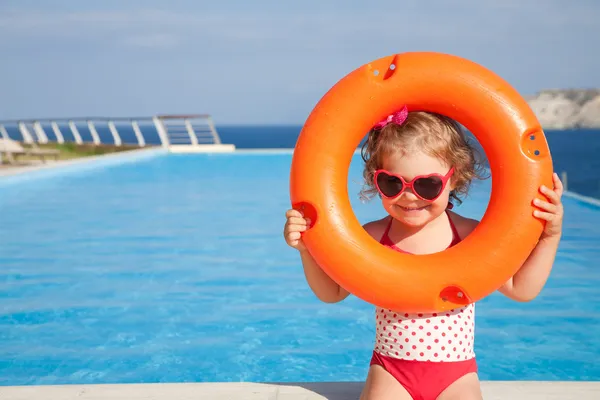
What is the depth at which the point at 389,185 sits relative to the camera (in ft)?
5.60

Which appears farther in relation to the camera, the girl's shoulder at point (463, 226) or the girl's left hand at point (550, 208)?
the girl's shoulder at point (463, 226)

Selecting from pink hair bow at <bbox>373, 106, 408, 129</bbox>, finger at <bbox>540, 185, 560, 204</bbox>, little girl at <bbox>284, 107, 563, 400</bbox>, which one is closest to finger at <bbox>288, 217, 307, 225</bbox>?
little girl at <bbox>284, 107, 563, 400</bbox>

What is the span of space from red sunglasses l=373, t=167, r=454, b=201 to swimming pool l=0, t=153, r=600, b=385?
1.61m

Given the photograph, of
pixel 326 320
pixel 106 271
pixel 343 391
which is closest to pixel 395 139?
pixel 343 391

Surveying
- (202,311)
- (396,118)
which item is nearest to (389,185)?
(396,118)

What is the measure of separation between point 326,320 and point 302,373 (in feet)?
2.38

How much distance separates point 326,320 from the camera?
3861 millimetres

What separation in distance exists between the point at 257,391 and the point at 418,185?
0.72m

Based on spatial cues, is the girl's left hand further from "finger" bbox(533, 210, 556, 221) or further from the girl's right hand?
the girl's right hand

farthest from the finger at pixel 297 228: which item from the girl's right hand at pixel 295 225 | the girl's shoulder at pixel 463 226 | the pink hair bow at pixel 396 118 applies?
the girl's shoulder at pixel 463 226

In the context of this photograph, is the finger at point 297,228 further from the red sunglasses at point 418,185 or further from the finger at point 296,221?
the red sunglasses at point 418,185

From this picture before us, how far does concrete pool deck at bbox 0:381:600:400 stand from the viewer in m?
1.88

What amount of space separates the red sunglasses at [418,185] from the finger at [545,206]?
22cm

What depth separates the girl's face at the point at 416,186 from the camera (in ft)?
5.54
